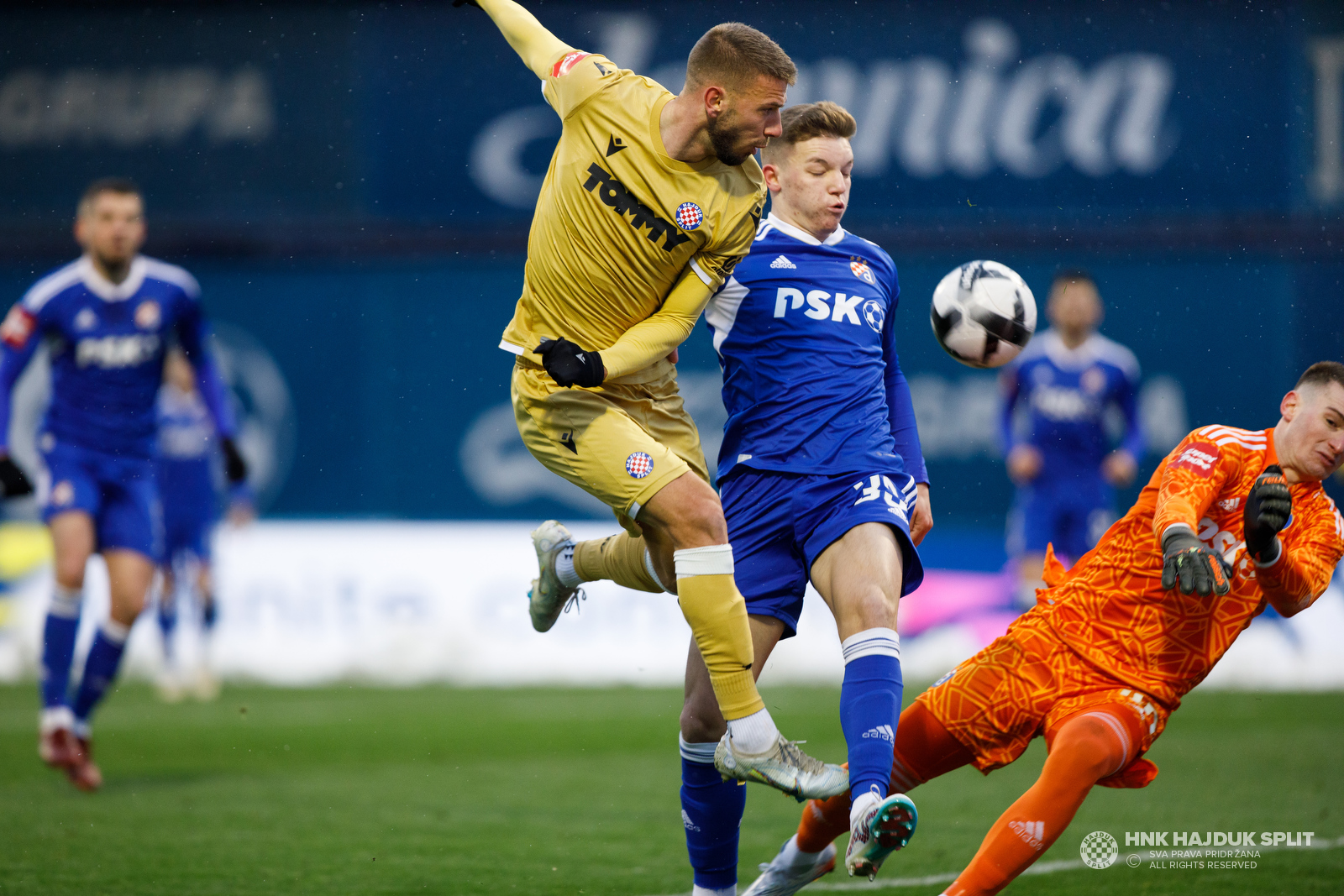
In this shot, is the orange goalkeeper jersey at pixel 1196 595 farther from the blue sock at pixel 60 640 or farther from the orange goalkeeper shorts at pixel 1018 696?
the blue sock at pixel 60 640

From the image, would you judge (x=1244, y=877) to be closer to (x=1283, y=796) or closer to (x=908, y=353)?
(x=1283, y=796)

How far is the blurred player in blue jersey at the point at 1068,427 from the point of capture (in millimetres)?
9727

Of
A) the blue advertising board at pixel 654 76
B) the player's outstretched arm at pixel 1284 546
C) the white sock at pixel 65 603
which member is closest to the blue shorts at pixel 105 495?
the white sock at pixel 65 603

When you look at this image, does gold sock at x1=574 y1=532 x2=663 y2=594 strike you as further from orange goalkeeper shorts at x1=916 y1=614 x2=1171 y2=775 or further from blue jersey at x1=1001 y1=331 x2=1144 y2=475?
blue jersey at x1=1001 y1=331 x2=1144 y2=475

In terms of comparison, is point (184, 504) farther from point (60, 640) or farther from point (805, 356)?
point (805, 356)

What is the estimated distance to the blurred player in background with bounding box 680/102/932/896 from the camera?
4078 millimetres

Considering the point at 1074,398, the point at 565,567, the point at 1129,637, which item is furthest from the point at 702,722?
the point at 1074,398

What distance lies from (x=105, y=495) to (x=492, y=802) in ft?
8.56

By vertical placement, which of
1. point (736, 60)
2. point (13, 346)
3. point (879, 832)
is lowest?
point (879, 832)

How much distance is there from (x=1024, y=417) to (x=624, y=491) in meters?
6.70

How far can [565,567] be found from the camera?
5031mm

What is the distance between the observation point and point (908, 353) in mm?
13508

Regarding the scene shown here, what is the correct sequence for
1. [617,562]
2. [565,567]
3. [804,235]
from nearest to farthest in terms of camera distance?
1. [804,235]
2. [617,562]
3. [565,567]

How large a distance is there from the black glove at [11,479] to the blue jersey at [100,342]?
0.39 meters
